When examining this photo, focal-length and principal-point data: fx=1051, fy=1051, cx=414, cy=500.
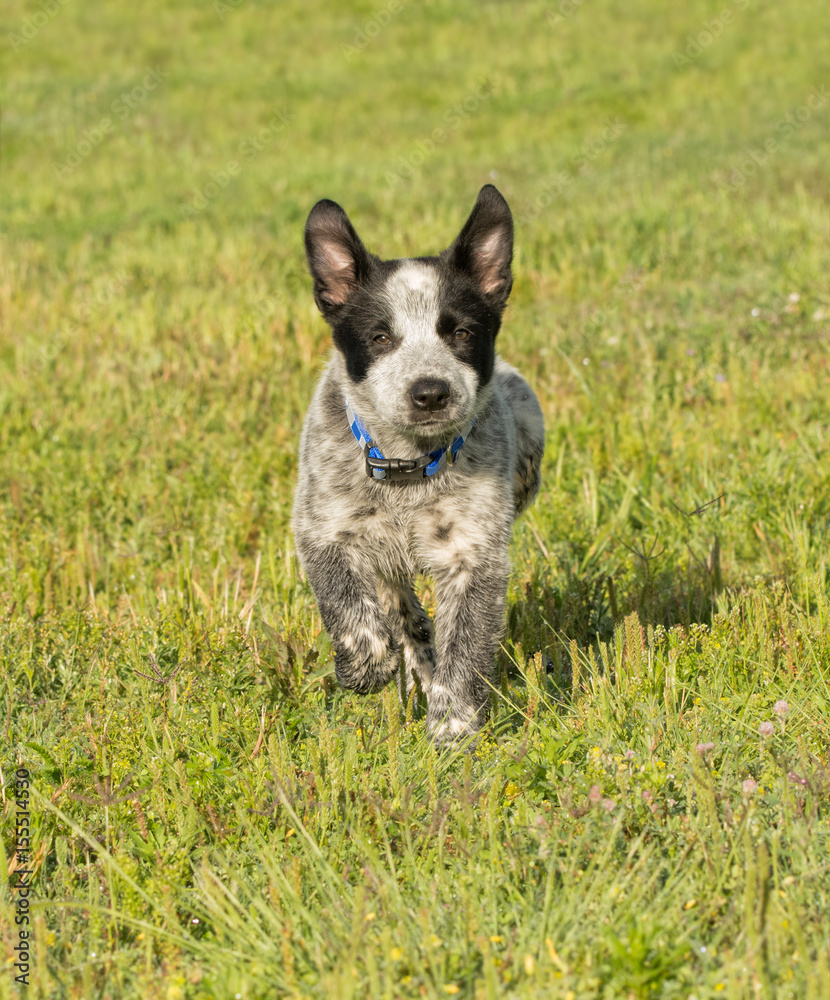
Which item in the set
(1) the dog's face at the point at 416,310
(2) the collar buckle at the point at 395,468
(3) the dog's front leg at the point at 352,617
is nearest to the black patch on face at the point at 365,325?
(1) the dog's face at the point at 416,310

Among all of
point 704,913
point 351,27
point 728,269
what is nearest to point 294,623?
point 704,913

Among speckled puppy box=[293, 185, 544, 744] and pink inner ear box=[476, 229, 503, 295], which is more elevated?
pink inner ear box=[476, 229, 503, 295]

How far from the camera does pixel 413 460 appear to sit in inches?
147

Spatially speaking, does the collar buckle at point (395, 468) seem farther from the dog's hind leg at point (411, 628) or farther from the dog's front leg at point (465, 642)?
the dog's hind leg at point (411, 628)

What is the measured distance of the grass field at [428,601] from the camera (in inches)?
93.5

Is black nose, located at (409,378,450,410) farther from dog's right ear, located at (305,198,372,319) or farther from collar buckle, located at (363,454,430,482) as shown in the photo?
dog's right ear, located at (305,198,372,319)

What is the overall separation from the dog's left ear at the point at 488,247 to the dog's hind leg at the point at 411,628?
123cm

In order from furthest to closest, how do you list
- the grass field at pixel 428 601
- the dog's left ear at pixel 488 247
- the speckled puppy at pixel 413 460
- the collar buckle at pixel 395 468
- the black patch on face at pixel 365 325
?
the dog's left ear at pixel 488 247
the black patch on face at pixel 365 325
the collar buckle at pixel 395 468
the speckled puppy at pixel 413 460
the grass field at pixel 428 601

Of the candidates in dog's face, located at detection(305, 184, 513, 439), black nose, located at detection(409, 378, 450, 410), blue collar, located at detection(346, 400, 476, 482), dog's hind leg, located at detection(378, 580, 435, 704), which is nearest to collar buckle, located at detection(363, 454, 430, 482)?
blue collar, located at detection(346, 400, 476, 482)

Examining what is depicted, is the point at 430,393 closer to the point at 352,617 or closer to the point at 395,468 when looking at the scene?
the point at 395,468

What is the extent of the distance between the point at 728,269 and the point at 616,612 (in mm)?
5614

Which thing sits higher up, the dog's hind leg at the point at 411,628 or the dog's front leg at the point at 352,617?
the dog's front leg at the point at 352,617

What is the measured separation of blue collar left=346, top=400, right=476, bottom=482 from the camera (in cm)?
375

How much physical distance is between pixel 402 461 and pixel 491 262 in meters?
→ 0.91
